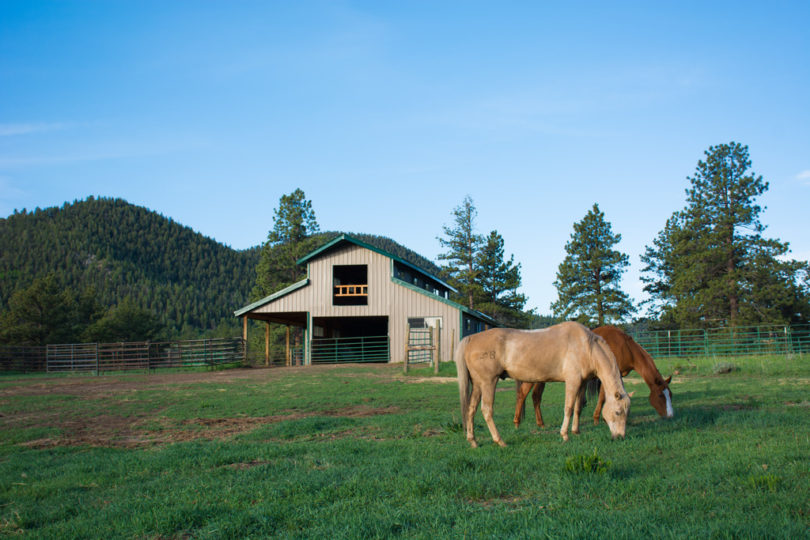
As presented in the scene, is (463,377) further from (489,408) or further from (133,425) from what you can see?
(133,425)

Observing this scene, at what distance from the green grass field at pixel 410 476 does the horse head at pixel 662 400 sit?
277mm

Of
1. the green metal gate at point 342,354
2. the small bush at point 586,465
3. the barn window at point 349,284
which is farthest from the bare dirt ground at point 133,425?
the green metal gate at point 342,354

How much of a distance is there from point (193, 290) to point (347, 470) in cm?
13364

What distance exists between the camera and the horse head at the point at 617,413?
6598 mm

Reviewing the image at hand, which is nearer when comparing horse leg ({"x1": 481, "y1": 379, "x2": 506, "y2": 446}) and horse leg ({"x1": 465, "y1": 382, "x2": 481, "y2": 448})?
horse leg ({"x1": 481, "y1": 379, "x2": 506, "y2": 446})

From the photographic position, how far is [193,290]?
129375 mm

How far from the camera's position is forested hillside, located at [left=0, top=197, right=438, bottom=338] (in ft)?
380

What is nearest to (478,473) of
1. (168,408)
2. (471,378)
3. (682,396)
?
(471,378)

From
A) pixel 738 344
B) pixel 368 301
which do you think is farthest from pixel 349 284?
pixel 738 344

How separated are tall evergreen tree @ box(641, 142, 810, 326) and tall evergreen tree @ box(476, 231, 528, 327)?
13.3 meters

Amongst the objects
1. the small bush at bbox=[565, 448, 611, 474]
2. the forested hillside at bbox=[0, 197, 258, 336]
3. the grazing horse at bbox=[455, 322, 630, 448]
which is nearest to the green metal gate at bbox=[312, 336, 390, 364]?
Result: the grazing horse at bbox=[455, 322, 630, 448]

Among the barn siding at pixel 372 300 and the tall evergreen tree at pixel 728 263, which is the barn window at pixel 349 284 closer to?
the barn siding at pixel 372 300

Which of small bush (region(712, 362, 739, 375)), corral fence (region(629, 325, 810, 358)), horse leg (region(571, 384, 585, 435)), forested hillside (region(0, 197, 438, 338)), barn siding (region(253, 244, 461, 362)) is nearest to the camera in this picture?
horse leg (region(571, 384, 585, 435))

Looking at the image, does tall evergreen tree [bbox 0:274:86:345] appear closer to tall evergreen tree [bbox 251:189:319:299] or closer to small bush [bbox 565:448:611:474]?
tall evergreen tree [bbox 251:189:319:299]
